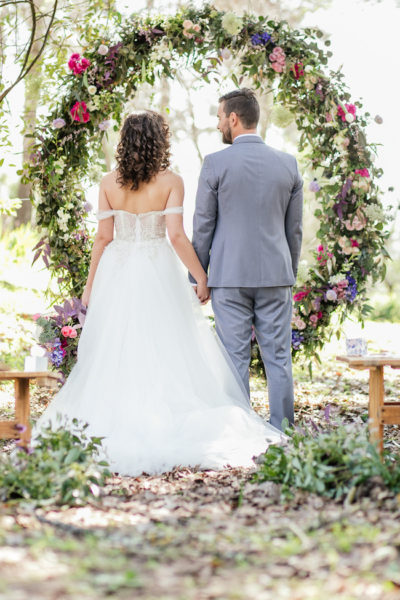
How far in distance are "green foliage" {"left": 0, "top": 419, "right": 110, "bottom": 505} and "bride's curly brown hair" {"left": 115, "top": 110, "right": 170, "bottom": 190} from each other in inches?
66.0

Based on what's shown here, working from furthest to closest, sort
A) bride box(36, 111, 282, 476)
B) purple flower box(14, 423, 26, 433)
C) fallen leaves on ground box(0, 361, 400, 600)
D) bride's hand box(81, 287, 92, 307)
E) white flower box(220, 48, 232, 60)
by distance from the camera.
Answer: white flower box(220, 48, 232, 60), bride's hand box(81, 287, 92, 307), bride box(36, 111, 282, 476), purple flower box(14, 423, 26, 433), fallen leaves on ground box(0, 361, 400, 600)

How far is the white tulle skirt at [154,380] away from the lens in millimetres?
3854

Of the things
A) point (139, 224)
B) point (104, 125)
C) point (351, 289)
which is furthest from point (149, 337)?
point (104, 125)

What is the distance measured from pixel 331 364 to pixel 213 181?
4652 millimetres

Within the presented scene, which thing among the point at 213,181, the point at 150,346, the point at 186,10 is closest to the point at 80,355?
the point at 150,346

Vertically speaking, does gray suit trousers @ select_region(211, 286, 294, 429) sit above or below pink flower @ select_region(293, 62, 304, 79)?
below

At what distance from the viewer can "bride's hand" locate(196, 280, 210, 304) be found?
4.61 metres

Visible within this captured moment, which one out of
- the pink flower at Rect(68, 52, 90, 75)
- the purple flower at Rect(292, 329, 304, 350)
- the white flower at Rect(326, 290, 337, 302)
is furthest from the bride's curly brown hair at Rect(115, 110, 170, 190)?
the purple flower at Rect(292, 329, 304, 350)

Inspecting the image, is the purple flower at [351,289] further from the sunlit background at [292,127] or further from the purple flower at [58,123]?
the sunlit background at [292,127]

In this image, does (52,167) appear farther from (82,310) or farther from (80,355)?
(80,355)

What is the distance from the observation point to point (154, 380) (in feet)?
13.7

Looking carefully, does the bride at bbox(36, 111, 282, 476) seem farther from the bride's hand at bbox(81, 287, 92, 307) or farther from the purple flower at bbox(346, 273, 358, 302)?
the purple flower at bbox(346, 273, 358, 302)

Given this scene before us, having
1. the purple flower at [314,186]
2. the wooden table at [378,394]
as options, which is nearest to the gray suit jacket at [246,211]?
the purple flower at [314,186]

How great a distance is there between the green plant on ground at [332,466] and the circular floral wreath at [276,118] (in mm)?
2270
